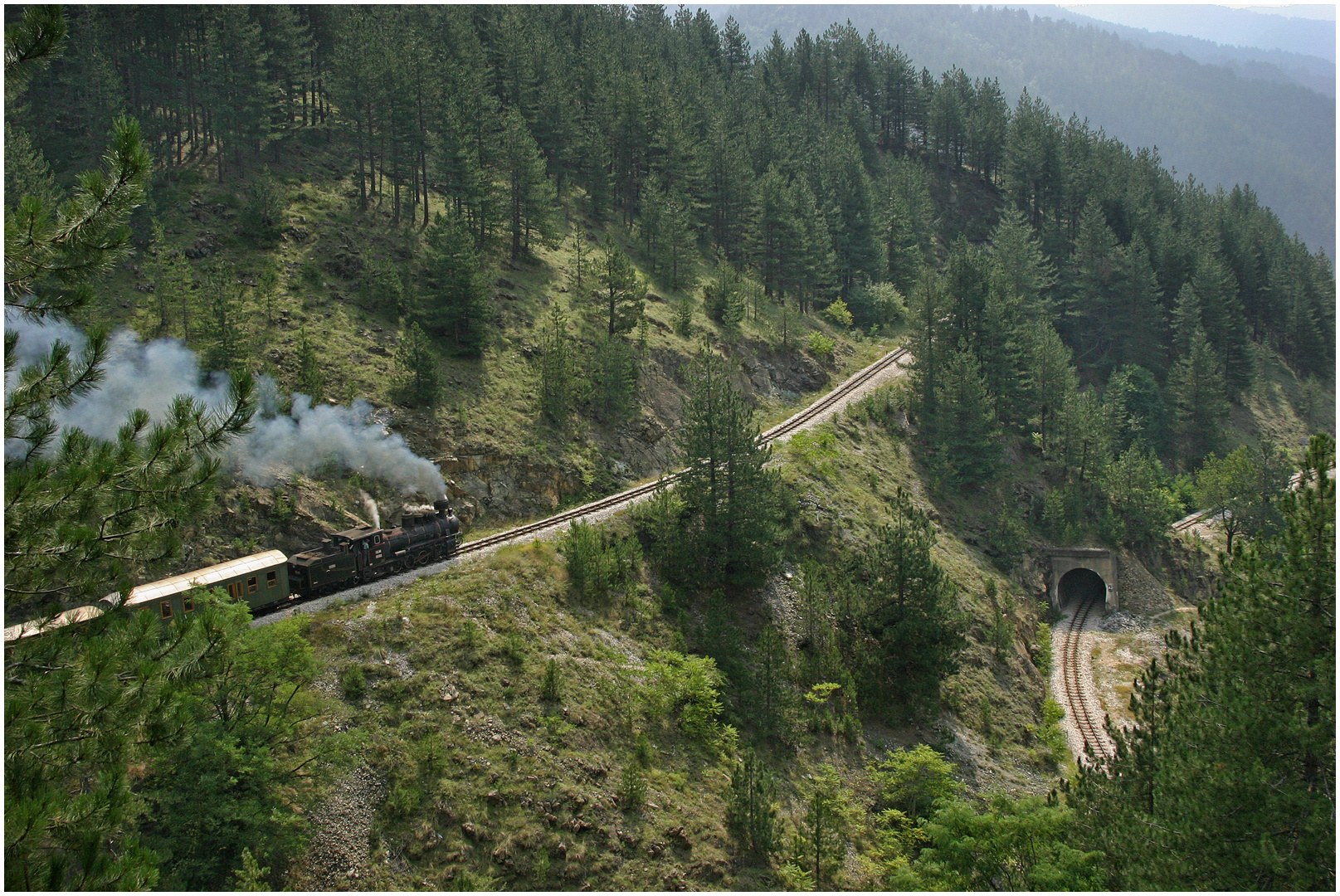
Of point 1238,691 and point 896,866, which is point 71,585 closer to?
point 1238,691

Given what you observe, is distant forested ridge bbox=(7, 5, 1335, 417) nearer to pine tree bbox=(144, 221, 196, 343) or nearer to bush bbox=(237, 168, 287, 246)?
bush bbox=(237, 168, 287, 246)

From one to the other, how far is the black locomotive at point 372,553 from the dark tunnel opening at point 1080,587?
1533 inches

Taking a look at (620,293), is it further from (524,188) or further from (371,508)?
(371,508)

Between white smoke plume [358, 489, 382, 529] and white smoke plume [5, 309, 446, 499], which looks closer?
white smoke plume [5, 309, 446, 499]

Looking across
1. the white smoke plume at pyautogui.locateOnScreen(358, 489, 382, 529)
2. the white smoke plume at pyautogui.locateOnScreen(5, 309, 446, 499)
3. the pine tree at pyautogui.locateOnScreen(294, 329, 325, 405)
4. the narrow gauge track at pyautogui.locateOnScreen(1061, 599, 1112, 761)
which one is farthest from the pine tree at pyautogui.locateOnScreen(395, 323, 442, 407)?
the narrow gauge track at pyautogui.locateOnScreen(1061, 599, 1112, 761)

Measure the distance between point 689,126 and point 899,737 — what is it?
56415 mm

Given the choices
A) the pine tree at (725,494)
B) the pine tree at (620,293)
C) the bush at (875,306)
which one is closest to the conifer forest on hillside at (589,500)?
the pine tree at (725,494)

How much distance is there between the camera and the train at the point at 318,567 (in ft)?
63.6

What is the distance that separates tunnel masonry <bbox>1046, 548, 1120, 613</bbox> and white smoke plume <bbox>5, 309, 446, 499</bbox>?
3756cm

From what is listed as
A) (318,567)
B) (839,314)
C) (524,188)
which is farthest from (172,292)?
(839,314)

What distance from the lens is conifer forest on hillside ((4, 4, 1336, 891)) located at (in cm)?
992

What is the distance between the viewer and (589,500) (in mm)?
35406

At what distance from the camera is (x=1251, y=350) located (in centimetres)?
7688

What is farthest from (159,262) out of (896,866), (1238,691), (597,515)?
(1238,691)
